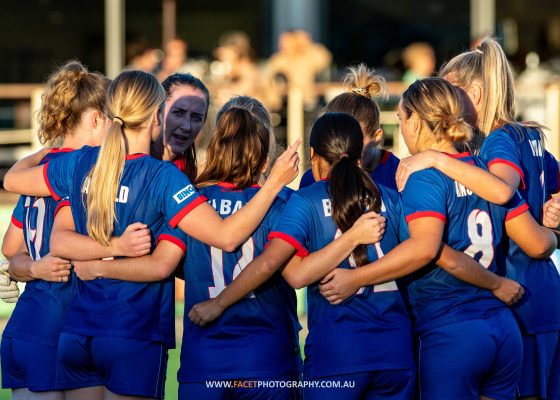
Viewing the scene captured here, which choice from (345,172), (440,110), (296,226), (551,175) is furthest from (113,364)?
(551,175)

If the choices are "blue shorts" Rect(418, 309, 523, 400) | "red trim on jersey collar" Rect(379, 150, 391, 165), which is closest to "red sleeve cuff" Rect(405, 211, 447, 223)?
"blue shorts" Rect(418, 309, 523, 400)

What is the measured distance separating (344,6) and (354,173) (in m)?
14.8

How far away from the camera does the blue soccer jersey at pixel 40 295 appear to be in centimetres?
391

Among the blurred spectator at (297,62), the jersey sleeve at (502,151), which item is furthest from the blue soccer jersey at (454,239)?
the blurred spectator at (297,62)

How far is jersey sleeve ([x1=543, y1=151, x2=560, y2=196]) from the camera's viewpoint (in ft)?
14.0

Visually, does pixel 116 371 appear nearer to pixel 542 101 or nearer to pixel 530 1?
pixel 542 101

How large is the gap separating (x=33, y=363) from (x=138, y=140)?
0.98m

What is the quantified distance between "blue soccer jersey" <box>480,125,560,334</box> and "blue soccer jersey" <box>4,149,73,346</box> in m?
1.72

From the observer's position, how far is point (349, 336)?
3568 millimetres

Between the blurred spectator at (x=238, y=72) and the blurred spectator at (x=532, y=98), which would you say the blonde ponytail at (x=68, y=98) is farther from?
the blurred spectator at (x=532, y=98)

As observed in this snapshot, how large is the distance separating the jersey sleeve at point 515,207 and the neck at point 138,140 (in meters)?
1.36

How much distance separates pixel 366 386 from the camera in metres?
3.57

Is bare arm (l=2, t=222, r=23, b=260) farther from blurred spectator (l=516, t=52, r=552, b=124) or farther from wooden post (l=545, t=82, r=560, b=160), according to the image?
blurred spectator (l=516, t=52, r=552, b=124)

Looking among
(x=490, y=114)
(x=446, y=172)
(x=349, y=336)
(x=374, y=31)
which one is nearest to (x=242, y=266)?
(x=349, y=336)
